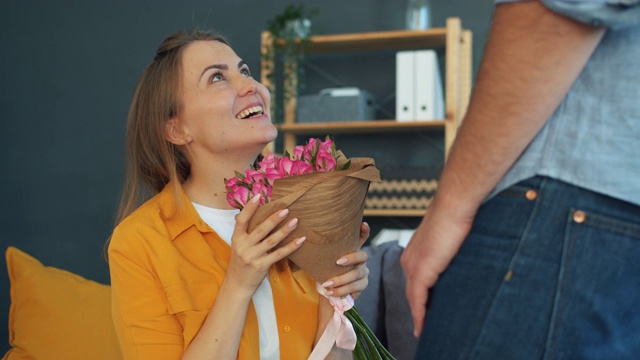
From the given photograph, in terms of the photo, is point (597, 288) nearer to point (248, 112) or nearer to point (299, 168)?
point (299, 168)

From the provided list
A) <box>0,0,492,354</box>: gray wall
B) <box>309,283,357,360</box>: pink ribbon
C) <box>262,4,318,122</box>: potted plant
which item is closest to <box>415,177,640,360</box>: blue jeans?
<box>309,283,357,360</box>: pink ribbon

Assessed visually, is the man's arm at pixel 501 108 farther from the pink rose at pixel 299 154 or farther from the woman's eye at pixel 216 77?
the woman's eye at pixel 216 77

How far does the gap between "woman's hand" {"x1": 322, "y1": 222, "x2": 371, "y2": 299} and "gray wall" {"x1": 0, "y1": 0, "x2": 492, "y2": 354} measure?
10.7 feet

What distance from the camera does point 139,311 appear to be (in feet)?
5.08

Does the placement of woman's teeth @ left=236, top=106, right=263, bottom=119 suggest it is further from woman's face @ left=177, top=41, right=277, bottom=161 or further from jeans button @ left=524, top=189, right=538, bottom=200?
jeans button @ left=524, top=189, right=538, bottom=200

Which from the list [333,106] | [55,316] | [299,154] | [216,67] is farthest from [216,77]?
[333,106]

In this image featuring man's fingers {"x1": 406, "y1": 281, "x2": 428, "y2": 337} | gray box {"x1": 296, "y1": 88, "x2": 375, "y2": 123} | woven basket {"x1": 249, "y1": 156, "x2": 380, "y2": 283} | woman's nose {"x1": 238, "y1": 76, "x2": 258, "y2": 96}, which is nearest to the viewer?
man's fingers {"x1": 406, "y1": 281, "x2": 428, "y2": 337}

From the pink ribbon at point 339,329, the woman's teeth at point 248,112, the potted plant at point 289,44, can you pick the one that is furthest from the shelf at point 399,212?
the pink ribbon at point 339,329

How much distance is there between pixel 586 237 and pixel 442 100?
3.23 meters

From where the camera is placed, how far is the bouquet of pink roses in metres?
1.23

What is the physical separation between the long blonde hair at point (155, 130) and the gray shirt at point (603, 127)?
1116 millimetres

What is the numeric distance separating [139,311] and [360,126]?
234 cm

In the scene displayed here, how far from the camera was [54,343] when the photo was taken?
7.24 ft

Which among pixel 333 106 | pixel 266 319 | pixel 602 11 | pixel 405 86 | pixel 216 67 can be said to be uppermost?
pixel 602 11
